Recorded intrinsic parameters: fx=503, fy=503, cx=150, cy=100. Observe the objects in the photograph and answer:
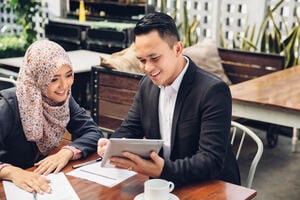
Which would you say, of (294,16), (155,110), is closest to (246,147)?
(294,16)

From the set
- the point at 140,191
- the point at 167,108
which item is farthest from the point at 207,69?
the point at 140,191

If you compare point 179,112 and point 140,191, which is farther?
point 179,112

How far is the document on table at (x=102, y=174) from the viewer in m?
1.89

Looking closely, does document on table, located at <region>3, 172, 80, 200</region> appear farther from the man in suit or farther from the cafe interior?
the man in suit

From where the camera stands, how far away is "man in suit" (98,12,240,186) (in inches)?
74.8

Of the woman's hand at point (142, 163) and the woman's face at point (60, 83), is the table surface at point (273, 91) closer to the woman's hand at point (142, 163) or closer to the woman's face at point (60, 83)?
the woman's face at point (60, 83)

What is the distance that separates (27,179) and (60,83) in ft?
1.74

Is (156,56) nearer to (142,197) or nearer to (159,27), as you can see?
(159,27)

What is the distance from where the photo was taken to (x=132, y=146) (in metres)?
1.71

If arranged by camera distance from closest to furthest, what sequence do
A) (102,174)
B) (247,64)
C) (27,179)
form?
(27,179)
(102,174)
(247,64)

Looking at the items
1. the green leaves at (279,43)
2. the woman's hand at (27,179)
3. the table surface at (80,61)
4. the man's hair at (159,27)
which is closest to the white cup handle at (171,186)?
the woman's hand at (27,179)

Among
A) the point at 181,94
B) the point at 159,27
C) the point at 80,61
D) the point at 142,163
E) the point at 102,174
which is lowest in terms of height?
the point at 80,61

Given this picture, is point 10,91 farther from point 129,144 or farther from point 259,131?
point 259,131

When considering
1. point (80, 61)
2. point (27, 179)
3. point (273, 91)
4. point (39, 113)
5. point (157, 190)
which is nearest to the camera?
point (157, 190)
